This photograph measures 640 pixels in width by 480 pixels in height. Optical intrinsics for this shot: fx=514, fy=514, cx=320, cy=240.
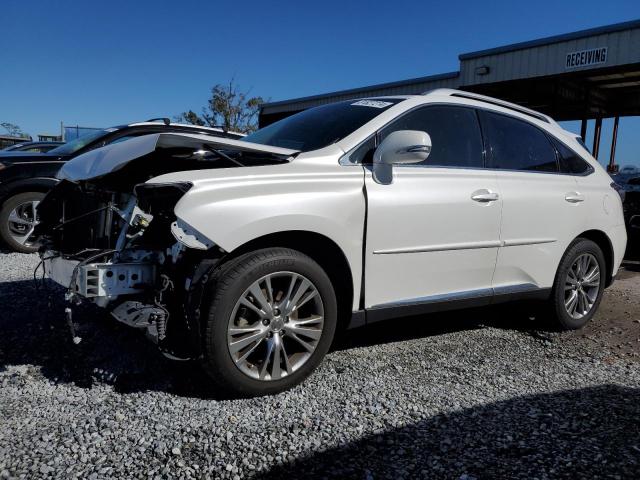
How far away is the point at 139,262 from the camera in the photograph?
2.69 metres

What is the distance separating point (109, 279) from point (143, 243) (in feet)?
1.02

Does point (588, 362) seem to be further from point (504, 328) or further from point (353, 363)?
point (353, 363)

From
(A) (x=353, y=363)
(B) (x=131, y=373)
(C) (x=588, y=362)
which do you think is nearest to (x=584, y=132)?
(C) (x=588, y=362)

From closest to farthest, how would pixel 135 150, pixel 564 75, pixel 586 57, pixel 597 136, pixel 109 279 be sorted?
pixel 109 279 → pixel 135 150 → pixel 586 57 → pixel 564 75 → pixel 597 136

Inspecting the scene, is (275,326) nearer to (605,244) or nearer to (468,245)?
(468,245)

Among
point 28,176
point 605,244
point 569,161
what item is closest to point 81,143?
point 28,176

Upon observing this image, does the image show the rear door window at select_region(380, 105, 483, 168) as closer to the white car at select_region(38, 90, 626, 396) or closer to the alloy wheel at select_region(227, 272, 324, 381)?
the white car at select_region(38, 90, 626, 396)

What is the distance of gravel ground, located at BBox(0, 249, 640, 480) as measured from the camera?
86.8 inches

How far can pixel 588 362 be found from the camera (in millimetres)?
3709

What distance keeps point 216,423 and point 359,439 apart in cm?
70

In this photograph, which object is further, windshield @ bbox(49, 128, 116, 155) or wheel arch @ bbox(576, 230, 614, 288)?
windshield @ bbox(49, 128, 116, 155)

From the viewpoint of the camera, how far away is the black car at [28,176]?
6.35 metres

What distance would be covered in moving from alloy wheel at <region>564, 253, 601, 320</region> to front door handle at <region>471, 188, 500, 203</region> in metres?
1.18

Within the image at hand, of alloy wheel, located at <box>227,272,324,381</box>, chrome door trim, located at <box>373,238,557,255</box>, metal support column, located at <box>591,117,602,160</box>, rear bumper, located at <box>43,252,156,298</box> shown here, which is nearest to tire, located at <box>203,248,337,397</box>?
alloy wheel, located at <box>227,272,324,381</box>
